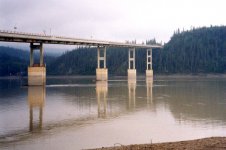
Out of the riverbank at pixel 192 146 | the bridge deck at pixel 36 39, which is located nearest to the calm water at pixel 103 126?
the riverbank at pixel 192 146

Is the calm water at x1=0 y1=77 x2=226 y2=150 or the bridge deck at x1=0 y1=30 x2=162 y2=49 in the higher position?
the bridge deck at x1=0 y1=30 x2=162 y2=49

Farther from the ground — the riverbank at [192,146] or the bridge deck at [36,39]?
the bridge deck at [36,39]

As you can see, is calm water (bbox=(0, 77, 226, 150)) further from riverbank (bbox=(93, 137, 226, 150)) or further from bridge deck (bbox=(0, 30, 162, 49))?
bridge deck (bbox=(0, 30, 162, 49))

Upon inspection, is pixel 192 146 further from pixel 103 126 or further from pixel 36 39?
pixel 36 39

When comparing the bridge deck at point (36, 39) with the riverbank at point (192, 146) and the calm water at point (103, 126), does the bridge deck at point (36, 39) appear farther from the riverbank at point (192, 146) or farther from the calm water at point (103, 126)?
the riverbank at point (192, 146)

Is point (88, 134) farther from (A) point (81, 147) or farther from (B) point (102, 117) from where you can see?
(B) point (102, 117)

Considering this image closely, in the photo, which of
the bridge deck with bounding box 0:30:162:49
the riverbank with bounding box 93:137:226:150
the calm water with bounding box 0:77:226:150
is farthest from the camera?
the bridge deck with bounding box 0:30:162:49

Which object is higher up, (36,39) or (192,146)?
(36,39)

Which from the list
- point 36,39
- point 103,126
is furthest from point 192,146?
point 36,39

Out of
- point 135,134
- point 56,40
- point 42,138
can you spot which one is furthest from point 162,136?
point 56,40

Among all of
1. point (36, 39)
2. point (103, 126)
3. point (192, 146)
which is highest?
point (36, 39)

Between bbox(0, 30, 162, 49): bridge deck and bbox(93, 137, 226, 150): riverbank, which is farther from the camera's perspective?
bbox(0, 30, 162, 49): bridge deck

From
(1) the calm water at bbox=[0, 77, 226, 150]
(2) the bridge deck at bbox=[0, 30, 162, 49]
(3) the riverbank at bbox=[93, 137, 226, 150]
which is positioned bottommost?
(1) the calm water at bbox=[0, 77, 226, 150]

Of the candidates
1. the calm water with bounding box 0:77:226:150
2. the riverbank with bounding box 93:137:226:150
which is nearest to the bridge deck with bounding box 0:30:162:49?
the calm water with bounding box 0:77:226:150
